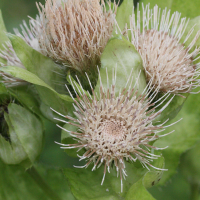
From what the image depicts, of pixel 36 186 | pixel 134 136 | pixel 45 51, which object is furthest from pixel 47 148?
pixel 134 136

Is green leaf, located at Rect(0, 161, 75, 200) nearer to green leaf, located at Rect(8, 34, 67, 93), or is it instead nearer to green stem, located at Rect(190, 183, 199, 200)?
green leaf, located at Rect(8, 34, 67, 93)

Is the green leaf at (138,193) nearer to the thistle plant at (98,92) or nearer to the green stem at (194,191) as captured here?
the thistle plant at (98,92)

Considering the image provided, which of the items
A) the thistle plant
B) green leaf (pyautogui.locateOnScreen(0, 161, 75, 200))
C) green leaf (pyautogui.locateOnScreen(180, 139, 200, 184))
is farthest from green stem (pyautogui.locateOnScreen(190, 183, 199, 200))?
green leaf (pyautogui.locateOnScreen(0, 161, 75, 200))

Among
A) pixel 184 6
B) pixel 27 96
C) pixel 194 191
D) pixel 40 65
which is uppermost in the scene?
pixel 184 6

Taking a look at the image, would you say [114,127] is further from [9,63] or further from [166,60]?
[9,63]

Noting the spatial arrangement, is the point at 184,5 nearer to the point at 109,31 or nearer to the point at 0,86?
the point at 109,31

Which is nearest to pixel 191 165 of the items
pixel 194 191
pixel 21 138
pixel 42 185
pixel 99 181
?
pixel 194 191

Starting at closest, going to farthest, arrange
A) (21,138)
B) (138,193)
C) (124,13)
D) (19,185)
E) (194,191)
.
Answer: (138,193), (21,138), (124,13), (19,185), (194,191)
